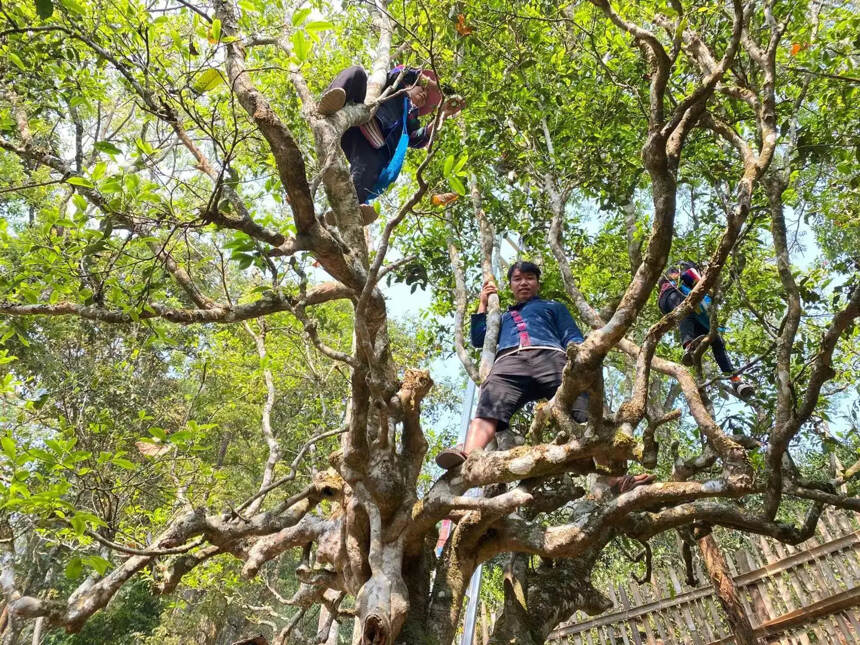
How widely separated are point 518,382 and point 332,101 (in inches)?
93.9

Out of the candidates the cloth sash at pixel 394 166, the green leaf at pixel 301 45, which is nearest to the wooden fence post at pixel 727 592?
the cloth sash at pixel 394 166

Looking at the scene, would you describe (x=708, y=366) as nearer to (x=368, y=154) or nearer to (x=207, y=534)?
(x=368, y=154)

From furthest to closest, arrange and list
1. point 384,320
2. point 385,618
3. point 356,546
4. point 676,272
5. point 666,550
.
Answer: point 666,550 < point 676,272 < point 356,546 < point 384,320 < point 385,618

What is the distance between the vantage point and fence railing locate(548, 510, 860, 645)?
656cm

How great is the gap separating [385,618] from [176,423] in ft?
34.6

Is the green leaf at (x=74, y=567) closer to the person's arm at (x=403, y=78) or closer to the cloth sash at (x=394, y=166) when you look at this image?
the cloth sash at (x=394, y=166)

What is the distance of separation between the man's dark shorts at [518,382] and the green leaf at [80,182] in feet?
9.17

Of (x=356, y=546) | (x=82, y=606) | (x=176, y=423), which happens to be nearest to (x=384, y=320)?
(x=356, y=546)

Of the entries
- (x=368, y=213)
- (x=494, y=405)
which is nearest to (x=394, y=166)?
(x=368, y=213)

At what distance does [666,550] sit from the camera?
14.2 m

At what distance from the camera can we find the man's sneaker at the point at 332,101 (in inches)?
142

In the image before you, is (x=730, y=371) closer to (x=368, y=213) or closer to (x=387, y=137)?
(x=368, y=213)

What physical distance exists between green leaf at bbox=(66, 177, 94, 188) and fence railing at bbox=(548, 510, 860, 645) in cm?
801

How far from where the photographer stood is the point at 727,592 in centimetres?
691
